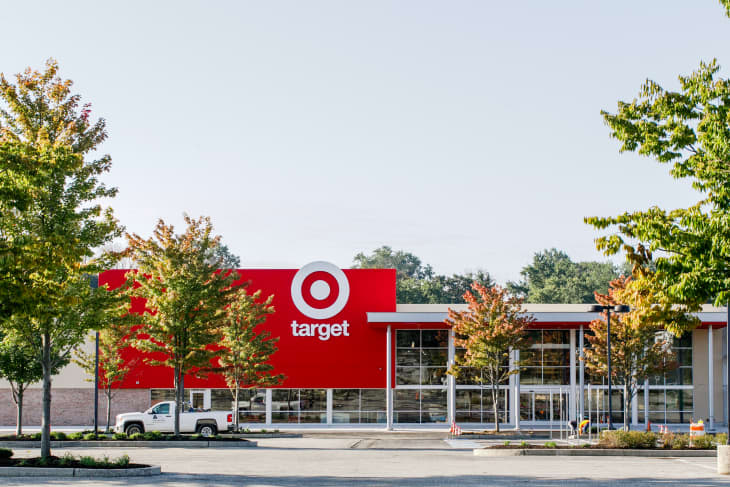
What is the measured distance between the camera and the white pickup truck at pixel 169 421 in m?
35.5

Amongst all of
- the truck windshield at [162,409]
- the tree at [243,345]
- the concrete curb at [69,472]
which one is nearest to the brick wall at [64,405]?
the tree at [243,345]

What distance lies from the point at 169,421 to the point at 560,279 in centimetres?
7737

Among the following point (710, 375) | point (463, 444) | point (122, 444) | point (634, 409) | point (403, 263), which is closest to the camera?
point (122, 444)

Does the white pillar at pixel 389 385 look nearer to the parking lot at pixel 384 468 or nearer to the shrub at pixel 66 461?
the parking lot at pixel 384 468

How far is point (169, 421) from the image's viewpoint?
36000 mm

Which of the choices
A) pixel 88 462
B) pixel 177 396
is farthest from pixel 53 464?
pixel 177 396

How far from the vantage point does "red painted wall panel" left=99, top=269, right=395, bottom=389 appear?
47.8 meters

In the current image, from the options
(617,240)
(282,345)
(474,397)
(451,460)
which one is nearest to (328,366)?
(282,345)

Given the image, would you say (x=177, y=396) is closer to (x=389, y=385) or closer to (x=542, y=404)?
(x=389, y=385)

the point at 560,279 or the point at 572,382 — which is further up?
the point at 560,279

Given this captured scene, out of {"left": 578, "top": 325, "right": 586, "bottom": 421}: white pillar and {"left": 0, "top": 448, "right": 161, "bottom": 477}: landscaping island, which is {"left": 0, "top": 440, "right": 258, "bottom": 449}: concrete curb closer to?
{"left": 0, "top": 448, "right": 161, "bottom": 477}: landscaping island

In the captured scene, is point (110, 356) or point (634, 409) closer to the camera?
point (110, 356)

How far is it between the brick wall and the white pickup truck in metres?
12.5

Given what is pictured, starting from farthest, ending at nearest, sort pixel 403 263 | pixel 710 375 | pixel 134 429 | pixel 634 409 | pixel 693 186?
pixel 403 263
pixel 634 409
pixel 710 375
pixel 134 429
pixel 693 186
